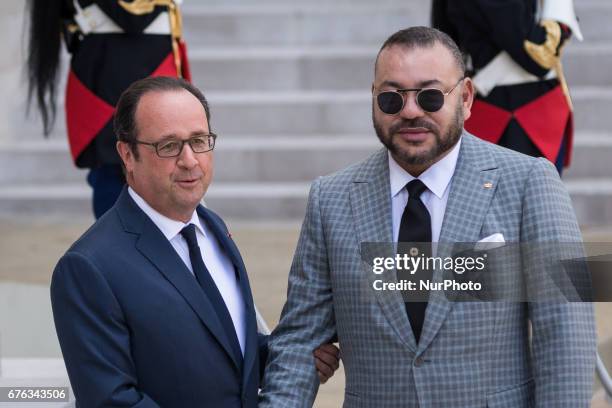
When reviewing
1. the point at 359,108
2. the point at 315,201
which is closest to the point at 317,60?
the point at 359,108

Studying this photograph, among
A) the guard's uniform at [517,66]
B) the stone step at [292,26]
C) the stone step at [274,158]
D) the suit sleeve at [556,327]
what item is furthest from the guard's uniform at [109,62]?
the stone step at [292,26]

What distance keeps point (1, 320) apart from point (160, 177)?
Answer: 7.13ft

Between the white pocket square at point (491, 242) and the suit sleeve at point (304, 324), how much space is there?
0.36m

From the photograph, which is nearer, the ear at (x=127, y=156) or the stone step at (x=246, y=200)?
the ear at (x=127, y=156)

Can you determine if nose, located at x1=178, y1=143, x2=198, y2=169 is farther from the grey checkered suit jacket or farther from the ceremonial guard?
the ceremonial guard

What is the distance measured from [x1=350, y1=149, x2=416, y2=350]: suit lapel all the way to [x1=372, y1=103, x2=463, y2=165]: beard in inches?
4.4

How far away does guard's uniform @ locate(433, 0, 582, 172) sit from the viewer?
508 centimetres

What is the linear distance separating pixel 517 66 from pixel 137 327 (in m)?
2.95

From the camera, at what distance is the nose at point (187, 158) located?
275cm

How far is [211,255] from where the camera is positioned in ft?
9.55

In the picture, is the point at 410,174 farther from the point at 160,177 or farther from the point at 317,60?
the point at 317,60

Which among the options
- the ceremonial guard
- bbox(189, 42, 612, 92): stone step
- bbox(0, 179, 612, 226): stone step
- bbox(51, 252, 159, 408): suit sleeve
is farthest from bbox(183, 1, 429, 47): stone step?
bbox(51, 252, 159, 408): suit sleeve

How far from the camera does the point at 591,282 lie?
2.84 m

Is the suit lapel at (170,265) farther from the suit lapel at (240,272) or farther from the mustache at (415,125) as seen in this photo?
the mustache at (415,125)
